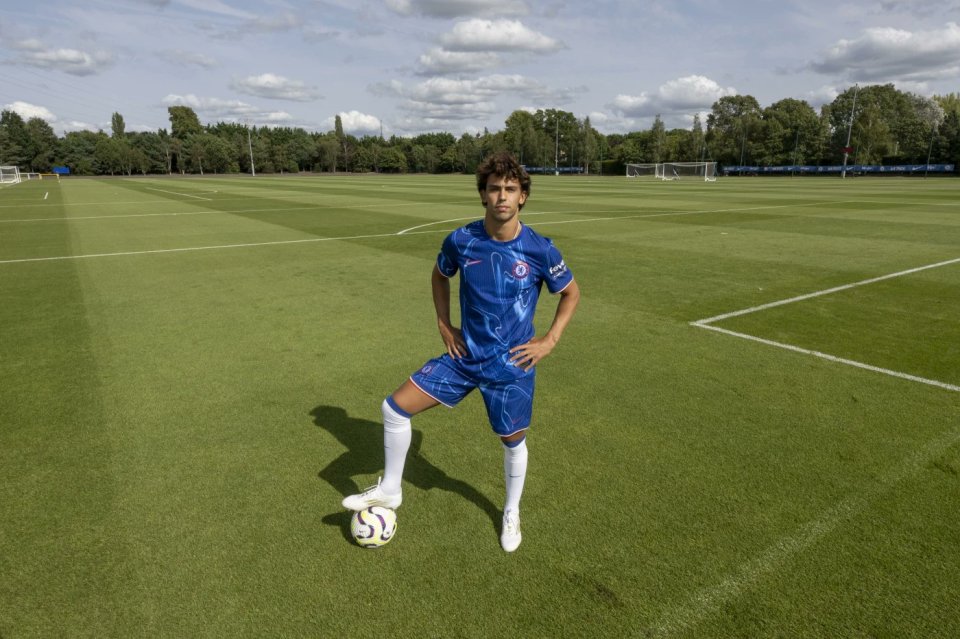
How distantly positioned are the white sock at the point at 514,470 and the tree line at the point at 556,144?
89.3 meters

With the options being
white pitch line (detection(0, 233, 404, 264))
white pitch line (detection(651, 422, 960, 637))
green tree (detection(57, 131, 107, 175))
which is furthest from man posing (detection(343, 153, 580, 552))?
green tree (detection(57, 131, 107, 175))

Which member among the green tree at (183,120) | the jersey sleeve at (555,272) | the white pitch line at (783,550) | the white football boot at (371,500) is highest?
the green tree at (183,120)

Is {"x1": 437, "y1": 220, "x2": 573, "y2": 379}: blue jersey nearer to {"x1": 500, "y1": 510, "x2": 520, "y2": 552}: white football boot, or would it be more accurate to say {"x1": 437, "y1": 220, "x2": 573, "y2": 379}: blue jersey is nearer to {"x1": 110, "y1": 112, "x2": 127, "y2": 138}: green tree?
{"x1": 500, "y1": 510, "x2": 520, "y2": 552}: white football boot

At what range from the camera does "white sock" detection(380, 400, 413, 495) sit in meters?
3.37

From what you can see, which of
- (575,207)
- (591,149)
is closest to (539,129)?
(591,149)

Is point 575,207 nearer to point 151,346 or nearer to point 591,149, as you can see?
point 151,346

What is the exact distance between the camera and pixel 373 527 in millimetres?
3422

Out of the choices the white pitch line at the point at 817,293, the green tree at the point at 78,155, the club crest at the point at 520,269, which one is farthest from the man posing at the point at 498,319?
the green tree at the point at 78,155

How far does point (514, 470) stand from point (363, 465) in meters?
1.47

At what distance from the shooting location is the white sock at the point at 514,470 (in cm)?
340

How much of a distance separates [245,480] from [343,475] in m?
0.69

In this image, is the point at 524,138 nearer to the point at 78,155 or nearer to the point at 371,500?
the point at 78,155

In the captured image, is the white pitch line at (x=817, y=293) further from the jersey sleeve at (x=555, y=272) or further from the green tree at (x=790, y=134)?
the green tree at (x=790, y=134)

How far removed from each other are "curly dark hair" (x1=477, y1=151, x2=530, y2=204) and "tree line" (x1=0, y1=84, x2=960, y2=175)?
8906 cm
